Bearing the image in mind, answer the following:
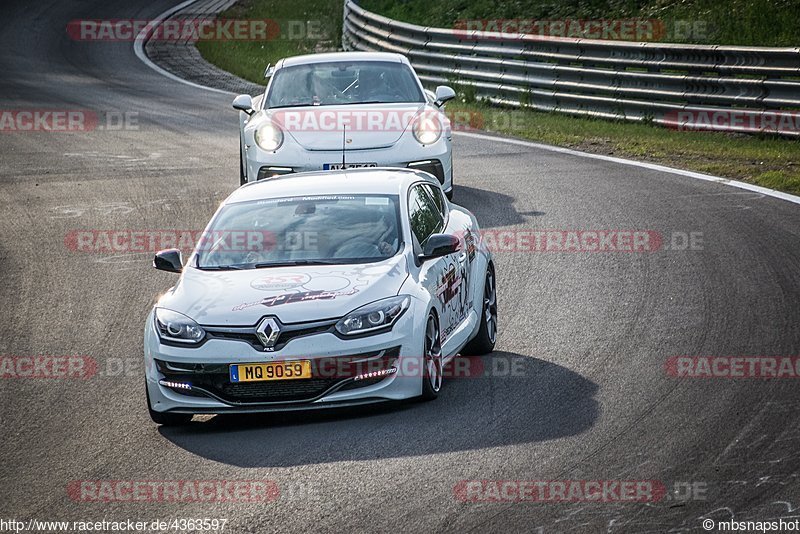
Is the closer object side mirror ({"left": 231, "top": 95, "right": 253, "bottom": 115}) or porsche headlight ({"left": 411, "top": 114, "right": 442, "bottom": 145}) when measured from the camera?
porsche headlight ({"left": 411, "top": 114, "right": 442, "bottom": 145})

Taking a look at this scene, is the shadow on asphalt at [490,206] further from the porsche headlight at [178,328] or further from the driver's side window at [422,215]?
the porsche headlight at [178,328]

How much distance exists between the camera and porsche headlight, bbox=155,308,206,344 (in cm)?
829

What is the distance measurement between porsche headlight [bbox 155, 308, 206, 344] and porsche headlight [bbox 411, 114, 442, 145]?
6676mm

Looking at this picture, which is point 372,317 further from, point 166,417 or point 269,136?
point 269,136

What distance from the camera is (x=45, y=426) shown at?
848cm

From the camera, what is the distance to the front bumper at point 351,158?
562 inches

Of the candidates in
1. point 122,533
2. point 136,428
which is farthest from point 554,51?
point 122,533

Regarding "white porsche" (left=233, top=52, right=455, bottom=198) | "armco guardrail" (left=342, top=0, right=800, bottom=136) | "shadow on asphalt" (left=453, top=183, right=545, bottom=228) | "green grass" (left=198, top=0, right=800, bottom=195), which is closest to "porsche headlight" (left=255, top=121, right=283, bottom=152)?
"white porsche" (left=233, top=52, right=455, bottom=198)

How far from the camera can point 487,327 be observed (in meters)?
9.98

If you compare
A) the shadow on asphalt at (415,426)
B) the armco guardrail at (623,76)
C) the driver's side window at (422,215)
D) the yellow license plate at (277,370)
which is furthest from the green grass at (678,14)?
the yellow license plate at (277,370)

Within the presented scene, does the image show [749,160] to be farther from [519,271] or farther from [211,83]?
[211,83]

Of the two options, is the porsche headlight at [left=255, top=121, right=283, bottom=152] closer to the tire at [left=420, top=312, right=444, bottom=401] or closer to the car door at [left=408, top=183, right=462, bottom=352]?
the car door at [left=408, top=183, right=462, bottom=352]

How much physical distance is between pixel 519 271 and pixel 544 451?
5.17 metres

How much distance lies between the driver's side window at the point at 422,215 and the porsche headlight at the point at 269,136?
15.4 feet
